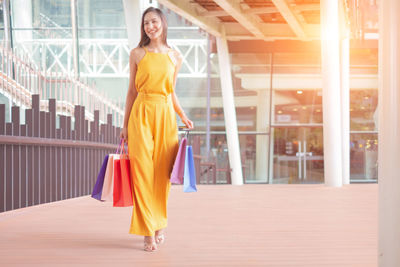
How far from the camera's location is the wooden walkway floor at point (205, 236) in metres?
3.34

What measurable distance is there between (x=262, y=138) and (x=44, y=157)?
12.6 metres

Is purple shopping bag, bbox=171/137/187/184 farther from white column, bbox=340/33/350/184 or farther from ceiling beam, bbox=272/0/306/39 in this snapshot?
white column, bbox=340/33/350/184

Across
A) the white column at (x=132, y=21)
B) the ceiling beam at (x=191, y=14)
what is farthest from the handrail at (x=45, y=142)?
the ceiling beam at (x=191, y=14)

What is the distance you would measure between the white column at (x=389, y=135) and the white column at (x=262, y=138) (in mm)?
15916

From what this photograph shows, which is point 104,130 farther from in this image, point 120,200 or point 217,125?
point 217,125

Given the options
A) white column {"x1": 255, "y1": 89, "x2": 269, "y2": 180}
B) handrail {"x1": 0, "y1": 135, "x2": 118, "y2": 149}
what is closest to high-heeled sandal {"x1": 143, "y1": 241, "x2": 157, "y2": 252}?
handrail {"x1": 0, "y1": 135, "x2": 118, "y2": 149}

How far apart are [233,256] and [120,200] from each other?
0.83 meters

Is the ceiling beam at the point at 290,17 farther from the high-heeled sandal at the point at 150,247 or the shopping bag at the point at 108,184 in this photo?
the high-heeled sandal at the point at 150,247

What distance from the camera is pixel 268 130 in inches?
723

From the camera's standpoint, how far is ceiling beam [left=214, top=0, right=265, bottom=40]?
37.7 ft

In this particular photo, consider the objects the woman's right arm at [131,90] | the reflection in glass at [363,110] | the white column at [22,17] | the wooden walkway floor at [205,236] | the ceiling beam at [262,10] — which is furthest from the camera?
the reflection in glass at [363,110]

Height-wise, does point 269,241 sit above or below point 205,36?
below

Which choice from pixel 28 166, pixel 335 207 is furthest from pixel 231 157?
pixel 28 166

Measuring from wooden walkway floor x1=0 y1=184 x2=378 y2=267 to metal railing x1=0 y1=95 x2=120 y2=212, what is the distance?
0.63 ft
